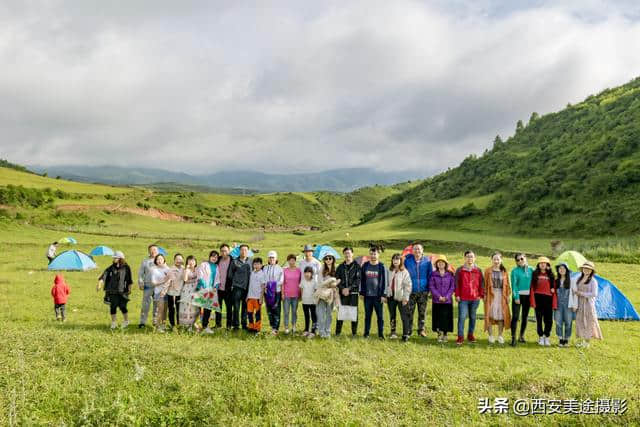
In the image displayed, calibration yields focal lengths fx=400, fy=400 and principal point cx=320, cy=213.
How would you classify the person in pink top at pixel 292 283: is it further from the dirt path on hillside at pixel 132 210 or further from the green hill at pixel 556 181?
the dirt path on hillside at pixel 132 210

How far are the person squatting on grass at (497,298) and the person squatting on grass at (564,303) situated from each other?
51.2 inches

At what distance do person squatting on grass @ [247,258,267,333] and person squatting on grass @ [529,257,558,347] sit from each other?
24.7 ft

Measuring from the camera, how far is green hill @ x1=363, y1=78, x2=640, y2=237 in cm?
4941

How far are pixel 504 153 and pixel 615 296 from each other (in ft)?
266

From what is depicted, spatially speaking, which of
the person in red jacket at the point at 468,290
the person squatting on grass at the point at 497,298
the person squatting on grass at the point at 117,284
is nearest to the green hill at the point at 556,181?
the person squatting on grass at the point at 497,298

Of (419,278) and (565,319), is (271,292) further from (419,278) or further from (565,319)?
(565,319)

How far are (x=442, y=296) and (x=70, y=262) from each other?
2477 centimetres

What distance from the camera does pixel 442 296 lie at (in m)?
10.9

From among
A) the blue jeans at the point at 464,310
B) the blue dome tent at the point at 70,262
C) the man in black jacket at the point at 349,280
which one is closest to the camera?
the blue jeans at the point at 464,310

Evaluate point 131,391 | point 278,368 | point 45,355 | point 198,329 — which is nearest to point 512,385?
point 278,368

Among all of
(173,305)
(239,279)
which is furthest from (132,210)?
(239,279)

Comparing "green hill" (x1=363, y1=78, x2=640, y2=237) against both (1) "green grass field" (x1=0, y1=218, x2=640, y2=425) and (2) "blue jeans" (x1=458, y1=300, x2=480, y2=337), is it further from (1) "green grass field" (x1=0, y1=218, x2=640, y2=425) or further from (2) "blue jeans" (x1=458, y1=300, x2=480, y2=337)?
(1) "green grass field" (x1=0, y1=218, x2=640, y2=425)

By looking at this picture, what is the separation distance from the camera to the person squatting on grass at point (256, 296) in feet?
37.1

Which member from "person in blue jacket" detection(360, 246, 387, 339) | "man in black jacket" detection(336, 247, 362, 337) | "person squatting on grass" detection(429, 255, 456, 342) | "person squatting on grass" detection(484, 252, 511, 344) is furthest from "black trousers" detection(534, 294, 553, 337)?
"man in black jacket" detection(336, 247, 362, 337)
